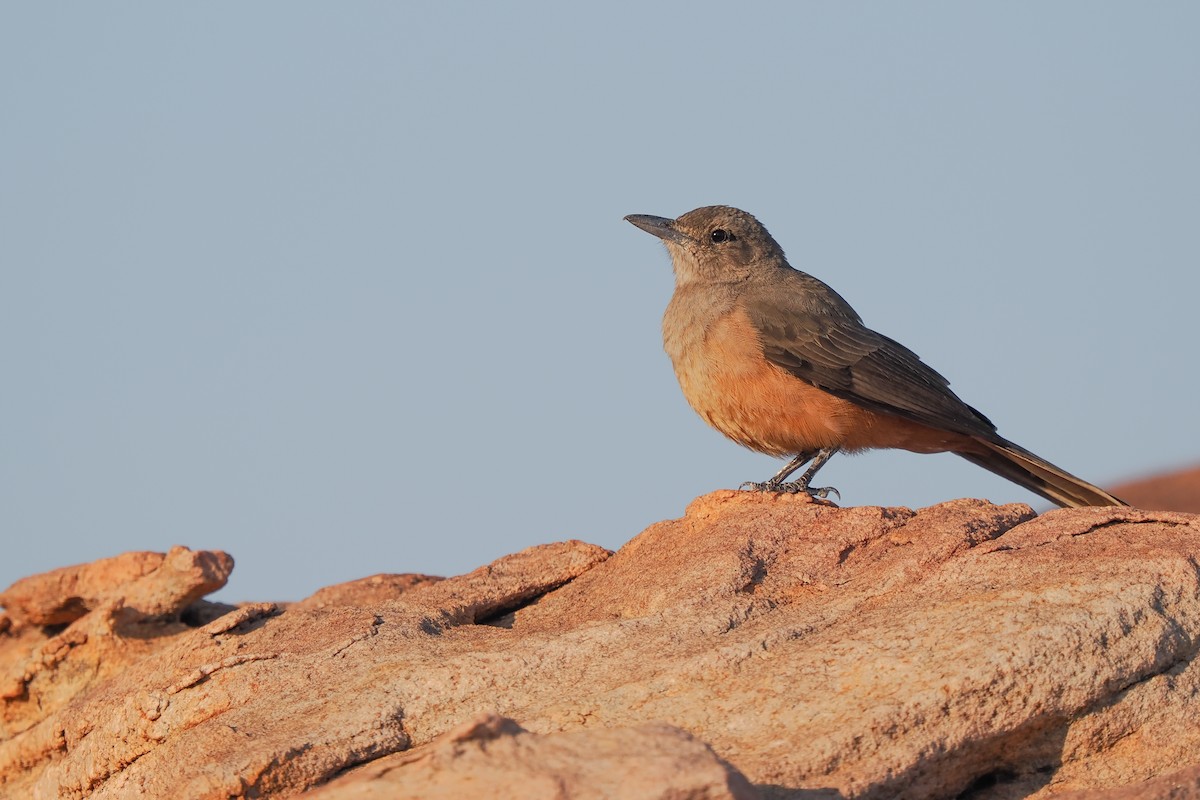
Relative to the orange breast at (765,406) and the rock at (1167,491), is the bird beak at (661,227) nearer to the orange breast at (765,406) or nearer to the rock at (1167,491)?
the orange breast at (765,406)

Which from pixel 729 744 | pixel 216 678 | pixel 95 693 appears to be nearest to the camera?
pixel 729 744

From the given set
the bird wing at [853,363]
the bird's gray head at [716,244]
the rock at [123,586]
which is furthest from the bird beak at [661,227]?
the rock at [123,586]

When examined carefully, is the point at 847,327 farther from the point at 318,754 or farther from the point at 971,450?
the point at 318,754

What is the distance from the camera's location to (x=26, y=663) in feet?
32.8

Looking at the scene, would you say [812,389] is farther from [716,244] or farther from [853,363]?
[716,244]

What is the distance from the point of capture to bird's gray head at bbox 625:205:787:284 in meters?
12.3

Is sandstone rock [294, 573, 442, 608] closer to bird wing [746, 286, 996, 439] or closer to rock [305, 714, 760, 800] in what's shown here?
bird wing [746, 286, 996, 439]

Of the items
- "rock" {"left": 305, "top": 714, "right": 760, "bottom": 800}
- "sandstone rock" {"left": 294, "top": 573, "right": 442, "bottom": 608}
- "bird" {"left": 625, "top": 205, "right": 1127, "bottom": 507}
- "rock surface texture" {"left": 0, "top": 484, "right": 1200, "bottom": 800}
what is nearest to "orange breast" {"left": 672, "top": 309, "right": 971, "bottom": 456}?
"bird" {"left": 625, "top": 205, "right": 1127, "bottom": 507}

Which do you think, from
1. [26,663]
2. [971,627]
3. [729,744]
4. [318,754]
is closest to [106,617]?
[26,663]

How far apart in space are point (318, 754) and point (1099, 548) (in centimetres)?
413

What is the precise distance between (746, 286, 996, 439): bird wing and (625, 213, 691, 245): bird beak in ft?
4.05

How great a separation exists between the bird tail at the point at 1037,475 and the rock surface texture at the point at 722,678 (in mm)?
1937

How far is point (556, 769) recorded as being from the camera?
16.3ft

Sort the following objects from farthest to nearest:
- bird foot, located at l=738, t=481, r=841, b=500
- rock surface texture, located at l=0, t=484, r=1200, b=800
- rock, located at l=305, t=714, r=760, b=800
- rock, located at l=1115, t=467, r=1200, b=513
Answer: rock, located at l=1115, t=467, r=1200, b=513, bird foot, located at l=738, t=481, r=841, b=500, rock surface texture, located at l=0, t=484, r=1200, b=800, rock, located at l=305, t=714, r=760, b=800
